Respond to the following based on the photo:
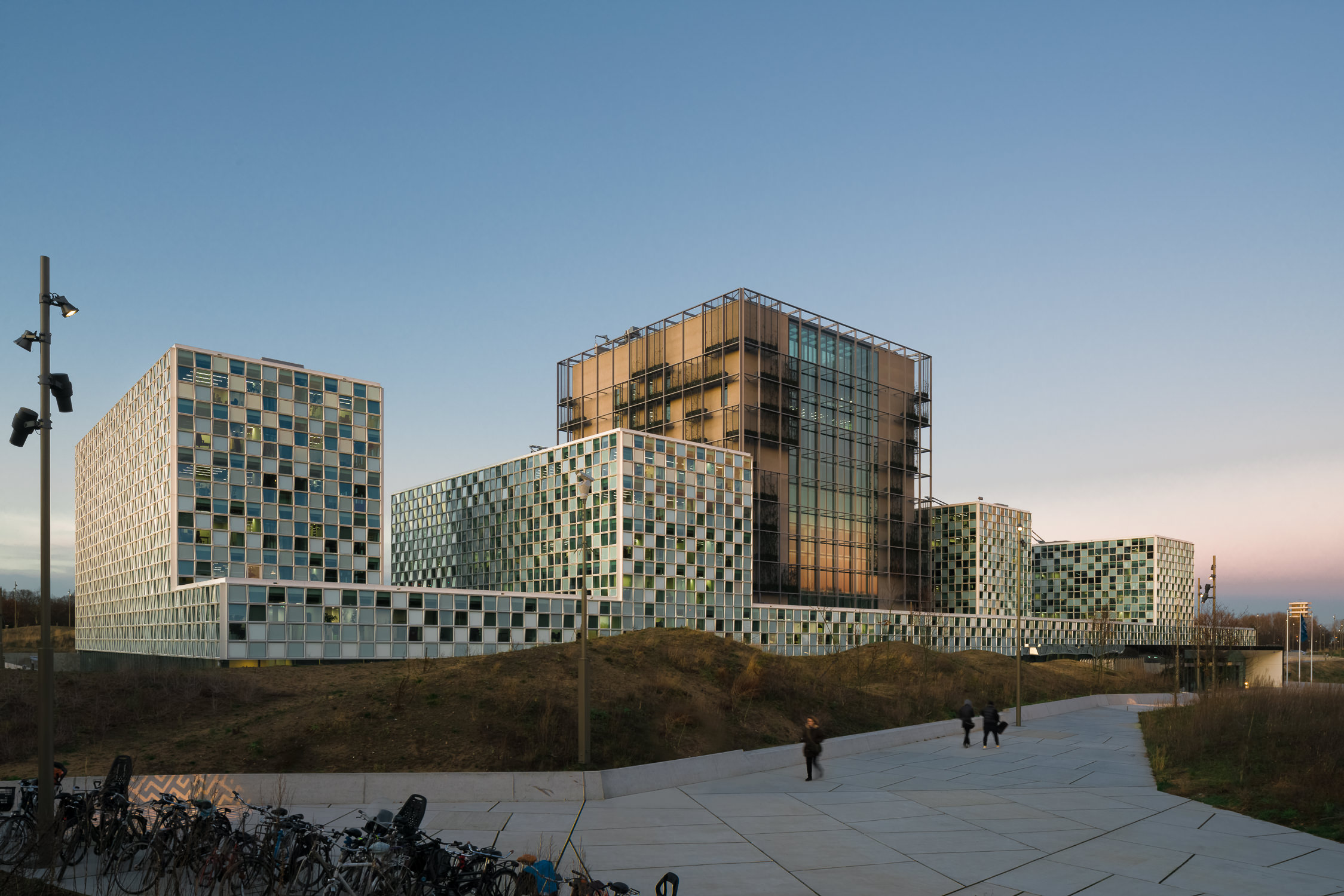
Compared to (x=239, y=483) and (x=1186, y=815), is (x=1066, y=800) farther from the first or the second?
(x=239, y=483)

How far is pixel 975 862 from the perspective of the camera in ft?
48.3

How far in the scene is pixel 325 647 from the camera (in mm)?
43562

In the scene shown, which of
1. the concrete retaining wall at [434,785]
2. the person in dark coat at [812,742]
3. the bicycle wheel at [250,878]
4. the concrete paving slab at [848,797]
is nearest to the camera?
the bicycle wheel at [250,878]

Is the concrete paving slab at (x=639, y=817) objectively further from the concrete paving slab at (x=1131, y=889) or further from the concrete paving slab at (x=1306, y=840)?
the concrete paving slab at (x=1306, y=840)

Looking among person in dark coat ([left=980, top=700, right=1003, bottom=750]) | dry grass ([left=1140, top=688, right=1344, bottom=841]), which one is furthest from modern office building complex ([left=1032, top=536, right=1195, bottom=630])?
person in dark coat ([left=980, top=700, right=1003, bottom=750])

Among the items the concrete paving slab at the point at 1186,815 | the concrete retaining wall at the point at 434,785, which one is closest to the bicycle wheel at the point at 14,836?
the concrete retaining wall at the point at 434,785

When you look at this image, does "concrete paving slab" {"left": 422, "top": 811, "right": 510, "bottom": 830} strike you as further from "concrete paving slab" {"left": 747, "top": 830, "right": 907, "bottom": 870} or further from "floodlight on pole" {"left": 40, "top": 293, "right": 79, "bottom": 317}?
"floodlight on pole" {"left": 40, "top": 293, "right": 79, "bottom": 317}

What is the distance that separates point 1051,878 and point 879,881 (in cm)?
270

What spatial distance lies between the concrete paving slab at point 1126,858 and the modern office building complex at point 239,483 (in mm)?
42552

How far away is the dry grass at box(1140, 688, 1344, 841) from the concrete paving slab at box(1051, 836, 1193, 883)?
4198 millimetres

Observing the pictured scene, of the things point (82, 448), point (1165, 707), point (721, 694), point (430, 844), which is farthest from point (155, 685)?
point (82, 448)

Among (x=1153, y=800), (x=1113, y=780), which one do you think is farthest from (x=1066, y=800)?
(x=1113, y=780)

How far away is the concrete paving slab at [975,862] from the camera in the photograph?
45.5ft

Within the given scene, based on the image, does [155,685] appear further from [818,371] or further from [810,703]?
[818,371]
